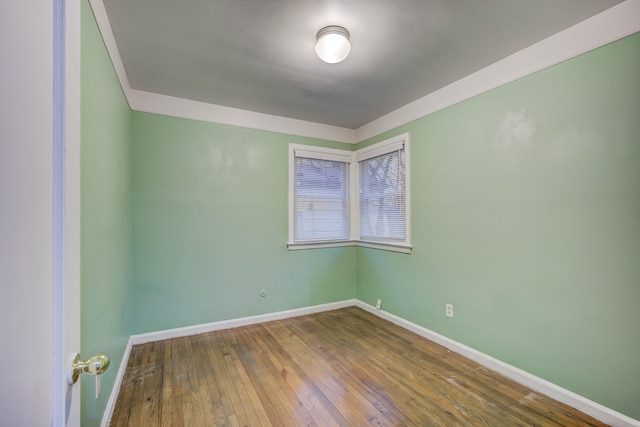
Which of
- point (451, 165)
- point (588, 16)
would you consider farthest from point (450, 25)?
point (451, 165)

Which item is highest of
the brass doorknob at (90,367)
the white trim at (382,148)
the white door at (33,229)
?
the white trim at (382,148)

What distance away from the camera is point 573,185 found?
6.30 ft

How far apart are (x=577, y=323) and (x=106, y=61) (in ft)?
11.7

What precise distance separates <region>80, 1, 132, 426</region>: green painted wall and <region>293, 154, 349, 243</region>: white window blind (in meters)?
1.90

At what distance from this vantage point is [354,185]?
13.5ft

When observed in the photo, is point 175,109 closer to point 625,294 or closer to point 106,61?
point 106,61

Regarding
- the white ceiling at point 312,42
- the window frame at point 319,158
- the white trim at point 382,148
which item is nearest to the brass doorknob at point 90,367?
the white ceiling at point 312,42

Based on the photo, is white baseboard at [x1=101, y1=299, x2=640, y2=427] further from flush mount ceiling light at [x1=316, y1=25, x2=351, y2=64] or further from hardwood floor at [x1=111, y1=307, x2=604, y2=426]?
flush mount ceiling light at [x1=316, y1=25, x2=351, y2=64]

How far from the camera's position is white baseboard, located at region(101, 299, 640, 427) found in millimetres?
1764

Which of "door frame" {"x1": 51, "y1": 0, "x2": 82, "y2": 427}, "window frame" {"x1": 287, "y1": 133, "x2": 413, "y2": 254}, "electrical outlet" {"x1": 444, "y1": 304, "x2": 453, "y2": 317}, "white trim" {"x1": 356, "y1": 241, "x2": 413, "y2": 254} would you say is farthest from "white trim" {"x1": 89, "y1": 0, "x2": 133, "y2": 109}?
"electrical outlet" {"x1": 444, "y1": 304, "x2": 453, "y2": 317}

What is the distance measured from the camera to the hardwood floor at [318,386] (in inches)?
70.9

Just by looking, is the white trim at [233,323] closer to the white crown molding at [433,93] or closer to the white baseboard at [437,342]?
the white baseboard at [437,342]

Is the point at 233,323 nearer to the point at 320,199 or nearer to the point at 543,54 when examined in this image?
the point at 320,199

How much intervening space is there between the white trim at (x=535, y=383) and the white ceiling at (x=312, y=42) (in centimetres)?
249
